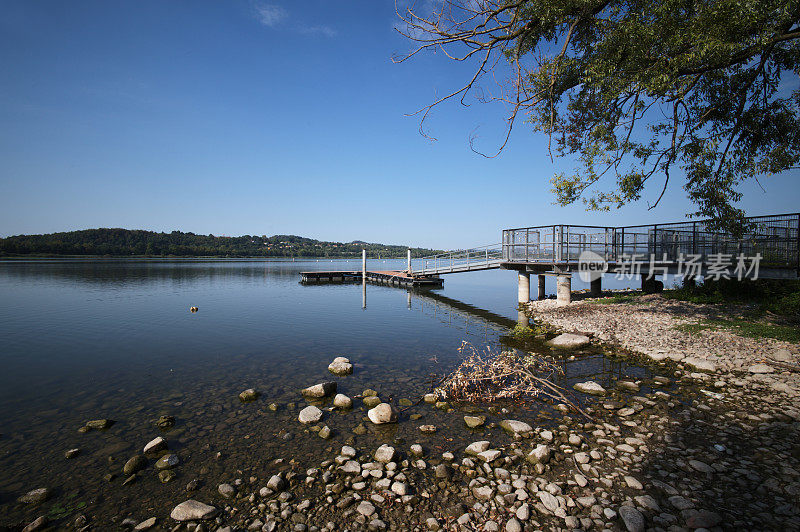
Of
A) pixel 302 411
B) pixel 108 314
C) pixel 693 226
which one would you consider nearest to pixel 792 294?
pixel 693 226

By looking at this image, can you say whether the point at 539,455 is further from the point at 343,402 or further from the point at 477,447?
the point at 343,402

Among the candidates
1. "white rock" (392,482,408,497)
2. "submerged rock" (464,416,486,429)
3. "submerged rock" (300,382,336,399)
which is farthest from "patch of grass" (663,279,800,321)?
"submerged rock" (300,382,336,399)

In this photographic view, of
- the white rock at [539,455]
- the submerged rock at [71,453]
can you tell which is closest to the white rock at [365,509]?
the white rock at [539,455]

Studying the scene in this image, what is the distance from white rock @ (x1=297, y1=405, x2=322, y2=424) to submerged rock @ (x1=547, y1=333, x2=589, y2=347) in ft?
27.7

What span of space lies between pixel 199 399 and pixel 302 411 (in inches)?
119

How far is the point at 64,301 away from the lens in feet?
85.3

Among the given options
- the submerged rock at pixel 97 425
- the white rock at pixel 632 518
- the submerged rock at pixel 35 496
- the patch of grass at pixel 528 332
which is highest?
the white rock at pixel 632 518

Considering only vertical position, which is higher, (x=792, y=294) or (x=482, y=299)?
(x=792, y=294)

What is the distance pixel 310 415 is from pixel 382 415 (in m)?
1.42

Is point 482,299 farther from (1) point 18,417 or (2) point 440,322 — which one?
(1) point 18,417

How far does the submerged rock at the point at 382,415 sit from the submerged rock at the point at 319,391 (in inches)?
71.1

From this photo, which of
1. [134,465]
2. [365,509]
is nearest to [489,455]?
[365,509]

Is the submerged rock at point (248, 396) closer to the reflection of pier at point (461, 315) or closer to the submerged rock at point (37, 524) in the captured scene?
the submerged rock at point (37, 524)

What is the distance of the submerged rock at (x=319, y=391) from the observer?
8328 mm
